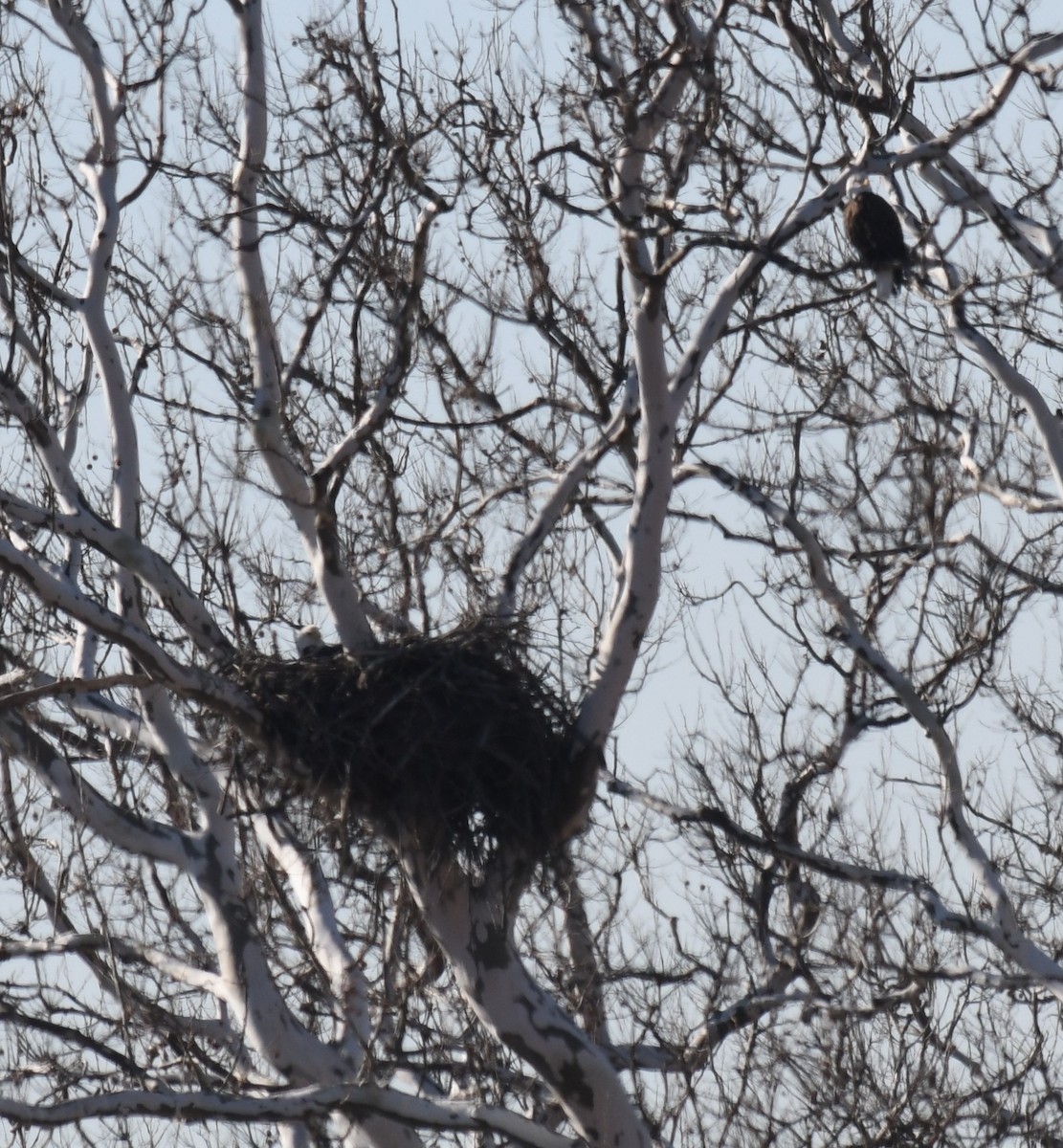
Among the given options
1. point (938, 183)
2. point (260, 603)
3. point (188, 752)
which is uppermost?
point (938, 183)

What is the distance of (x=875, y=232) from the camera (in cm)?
577

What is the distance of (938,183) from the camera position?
23.0 feet

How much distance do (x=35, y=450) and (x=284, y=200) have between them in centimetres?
153

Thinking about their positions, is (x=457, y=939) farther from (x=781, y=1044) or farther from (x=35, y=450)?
(x=781, y=1044)

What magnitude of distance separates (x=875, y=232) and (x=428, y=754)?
216cm

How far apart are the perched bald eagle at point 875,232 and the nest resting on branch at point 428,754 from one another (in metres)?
1.77

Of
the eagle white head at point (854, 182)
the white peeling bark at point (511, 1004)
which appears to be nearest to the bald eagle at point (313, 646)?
the white peeling bark at point (511, 1004)

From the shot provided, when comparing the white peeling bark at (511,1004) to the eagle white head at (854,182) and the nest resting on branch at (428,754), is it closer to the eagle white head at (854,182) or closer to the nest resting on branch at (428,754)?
the nest resting on branch at (428,754)

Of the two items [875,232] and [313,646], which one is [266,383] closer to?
[313,646]

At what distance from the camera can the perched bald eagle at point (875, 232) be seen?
227 inches

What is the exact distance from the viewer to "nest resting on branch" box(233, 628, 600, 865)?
5.10m

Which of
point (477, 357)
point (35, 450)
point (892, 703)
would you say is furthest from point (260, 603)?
point (892, 703)

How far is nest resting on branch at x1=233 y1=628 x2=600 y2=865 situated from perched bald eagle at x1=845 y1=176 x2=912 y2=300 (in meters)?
1.77

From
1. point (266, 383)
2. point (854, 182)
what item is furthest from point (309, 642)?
point (854, 182)
